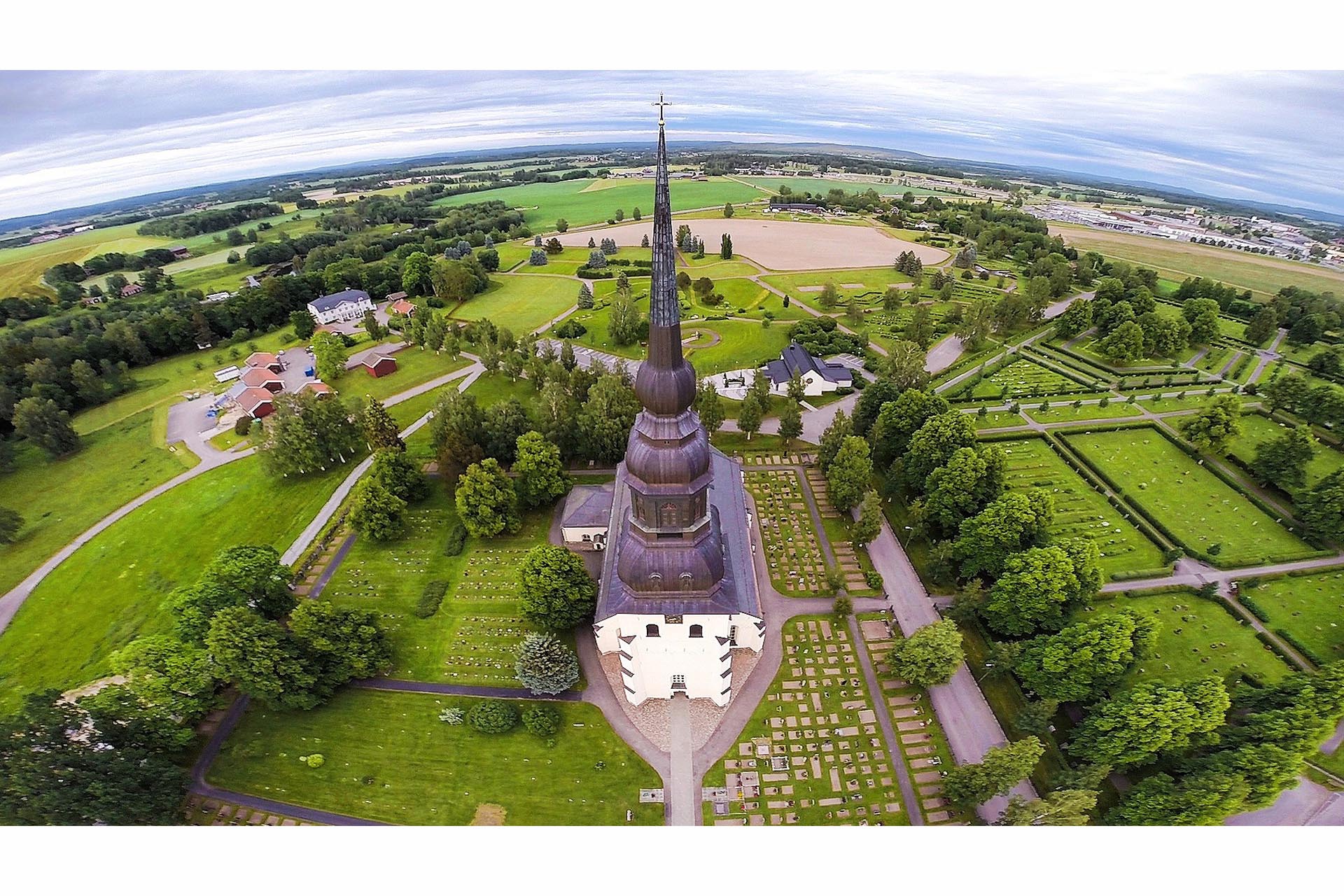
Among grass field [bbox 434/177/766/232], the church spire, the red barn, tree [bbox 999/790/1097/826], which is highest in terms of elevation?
grass field [bbox 434/177/766/232]

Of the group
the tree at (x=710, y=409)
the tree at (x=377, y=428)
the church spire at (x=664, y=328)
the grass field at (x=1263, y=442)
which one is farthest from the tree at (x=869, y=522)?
the tree at (x=377, y=428)

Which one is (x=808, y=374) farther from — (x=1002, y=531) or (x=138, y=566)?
(x=138, y=566)

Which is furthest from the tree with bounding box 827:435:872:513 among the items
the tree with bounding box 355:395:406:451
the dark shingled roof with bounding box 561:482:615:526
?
the tree with bounding box 355:395:406:451

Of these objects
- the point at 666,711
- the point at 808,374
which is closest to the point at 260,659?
the point at 666,711

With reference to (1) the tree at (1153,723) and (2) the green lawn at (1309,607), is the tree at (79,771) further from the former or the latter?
(2) the green lawn at (1309,607)

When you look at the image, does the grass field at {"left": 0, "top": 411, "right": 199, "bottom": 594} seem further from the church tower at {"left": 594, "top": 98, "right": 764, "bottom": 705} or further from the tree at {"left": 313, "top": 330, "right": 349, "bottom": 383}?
the church tower at {"left": 594, "top": 98, "right": 764, "bottom": 705}

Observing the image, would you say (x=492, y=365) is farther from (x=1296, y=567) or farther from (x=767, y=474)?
(x=1296, y=567)
